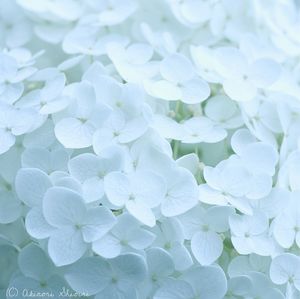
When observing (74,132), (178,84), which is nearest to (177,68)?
(178,84)

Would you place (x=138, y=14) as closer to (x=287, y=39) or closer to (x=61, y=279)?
(x=287, y=39)

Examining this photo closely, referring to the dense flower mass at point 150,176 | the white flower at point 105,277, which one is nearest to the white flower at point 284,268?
the dense flower mass at point 150,176

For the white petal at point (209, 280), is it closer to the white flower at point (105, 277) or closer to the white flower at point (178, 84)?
the white flower at point (105, 277)

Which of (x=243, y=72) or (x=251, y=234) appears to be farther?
(x=243, y=72)

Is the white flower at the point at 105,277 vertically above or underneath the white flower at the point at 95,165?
underneath

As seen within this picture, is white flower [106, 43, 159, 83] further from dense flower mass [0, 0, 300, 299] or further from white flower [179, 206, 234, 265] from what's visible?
white flower [179, 206, 234, 265]

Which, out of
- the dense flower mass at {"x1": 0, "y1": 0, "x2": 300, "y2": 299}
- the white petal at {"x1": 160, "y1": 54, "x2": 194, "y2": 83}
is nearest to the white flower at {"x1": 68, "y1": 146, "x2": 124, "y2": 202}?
the dense flower mass at {"x1": 0, "y1": 0, "x2": 300, "y2": 299}

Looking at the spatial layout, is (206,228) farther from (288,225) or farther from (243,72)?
(243,72)

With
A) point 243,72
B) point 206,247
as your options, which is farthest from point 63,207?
point 243,72

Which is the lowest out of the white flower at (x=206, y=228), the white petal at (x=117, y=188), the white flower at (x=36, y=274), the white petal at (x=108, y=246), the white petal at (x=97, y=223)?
the white flower at (x=36, y=274)
